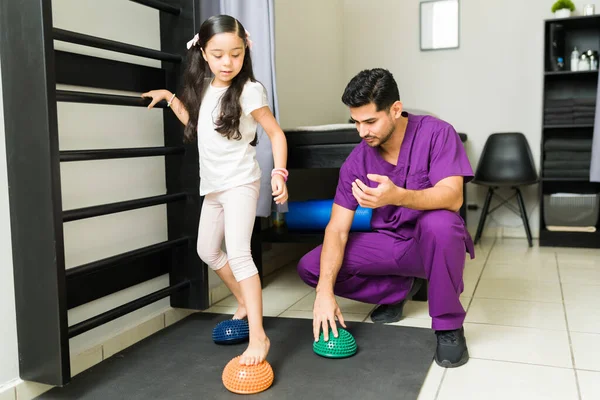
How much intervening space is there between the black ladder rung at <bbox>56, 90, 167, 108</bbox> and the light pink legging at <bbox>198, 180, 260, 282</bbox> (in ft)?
1.27

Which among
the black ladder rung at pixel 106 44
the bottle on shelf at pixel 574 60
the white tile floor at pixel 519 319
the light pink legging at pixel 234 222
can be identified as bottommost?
the white tile floor at pixel 519 319

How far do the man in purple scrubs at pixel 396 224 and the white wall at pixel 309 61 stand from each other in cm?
139

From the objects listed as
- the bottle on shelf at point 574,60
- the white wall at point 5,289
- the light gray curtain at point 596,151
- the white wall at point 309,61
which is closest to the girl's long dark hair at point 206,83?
the white wall at point 5,289

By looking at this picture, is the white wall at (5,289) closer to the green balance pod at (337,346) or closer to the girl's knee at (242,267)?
the girl's knee at (242,267)

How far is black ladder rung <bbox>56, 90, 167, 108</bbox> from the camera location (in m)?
1.57

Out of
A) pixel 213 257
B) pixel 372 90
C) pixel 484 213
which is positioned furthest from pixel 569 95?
pixel 213 257

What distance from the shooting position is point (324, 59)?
4133mm

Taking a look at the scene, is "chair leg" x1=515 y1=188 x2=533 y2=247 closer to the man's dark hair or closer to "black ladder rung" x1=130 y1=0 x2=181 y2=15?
the man's dark hair

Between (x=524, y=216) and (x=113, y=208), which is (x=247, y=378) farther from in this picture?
(x=524, y=216)

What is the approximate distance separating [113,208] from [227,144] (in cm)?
41

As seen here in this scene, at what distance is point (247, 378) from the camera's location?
1.59 meters

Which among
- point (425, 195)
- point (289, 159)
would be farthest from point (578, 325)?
point (289, 159)

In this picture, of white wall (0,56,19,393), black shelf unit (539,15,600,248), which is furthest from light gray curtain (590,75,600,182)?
white wall (0,56,19,393)

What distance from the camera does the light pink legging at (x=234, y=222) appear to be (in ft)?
6.04
